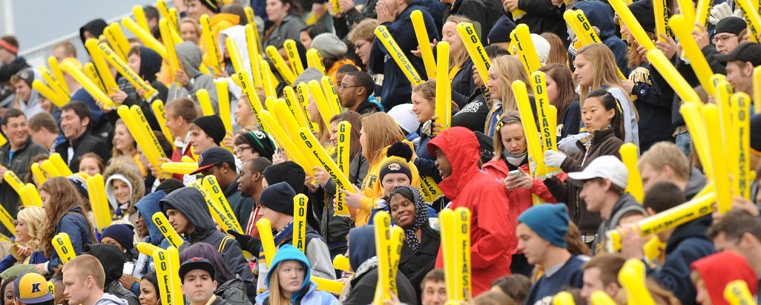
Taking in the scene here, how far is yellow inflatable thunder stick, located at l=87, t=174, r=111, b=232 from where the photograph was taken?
31.4 feet

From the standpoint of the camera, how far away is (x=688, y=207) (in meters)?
4.95

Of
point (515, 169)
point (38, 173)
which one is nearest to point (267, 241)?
point (515, 169)

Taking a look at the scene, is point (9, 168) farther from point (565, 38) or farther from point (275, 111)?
point (565, 38)

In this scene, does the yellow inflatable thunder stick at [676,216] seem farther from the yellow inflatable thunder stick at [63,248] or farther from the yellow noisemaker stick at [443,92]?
the yellow inflatable thunder stick at [63,248]

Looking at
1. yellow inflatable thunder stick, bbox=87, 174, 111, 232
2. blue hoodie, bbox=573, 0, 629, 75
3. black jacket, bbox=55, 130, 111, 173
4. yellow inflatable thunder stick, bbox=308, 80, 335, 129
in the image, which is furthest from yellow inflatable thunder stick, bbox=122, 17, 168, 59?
blue hoodie, bbox=573, 0, 629, 75

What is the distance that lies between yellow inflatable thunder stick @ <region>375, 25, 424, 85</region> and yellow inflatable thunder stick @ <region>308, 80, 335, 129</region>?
86 cm

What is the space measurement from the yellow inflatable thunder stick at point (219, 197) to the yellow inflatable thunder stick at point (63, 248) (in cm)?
118

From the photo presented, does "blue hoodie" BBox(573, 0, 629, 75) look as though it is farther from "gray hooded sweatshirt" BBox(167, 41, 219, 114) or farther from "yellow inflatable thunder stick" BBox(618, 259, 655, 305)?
"yellow inflatable thunder stick" BBox(618, 259, 655, 305)

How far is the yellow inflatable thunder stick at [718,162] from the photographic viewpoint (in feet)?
16.0

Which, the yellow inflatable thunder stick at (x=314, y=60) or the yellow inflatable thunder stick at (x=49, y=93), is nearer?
the yellow inflatable thunder stick at (x=314, y=60)

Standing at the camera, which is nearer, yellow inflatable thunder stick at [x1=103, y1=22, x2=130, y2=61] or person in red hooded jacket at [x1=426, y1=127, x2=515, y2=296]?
person in red hooded jacket at [x1=426, y1=127, x2=515, y2=296]

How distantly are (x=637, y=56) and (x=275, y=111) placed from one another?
2.71 m

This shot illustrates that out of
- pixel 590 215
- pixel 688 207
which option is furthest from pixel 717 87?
pixel 590 215

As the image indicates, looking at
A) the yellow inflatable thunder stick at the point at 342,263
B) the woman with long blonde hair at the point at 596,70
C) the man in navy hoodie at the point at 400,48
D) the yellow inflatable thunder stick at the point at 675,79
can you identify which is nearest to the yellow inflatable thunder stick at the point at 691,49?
the yellow inflatable thunder stick at the point at 675,79
